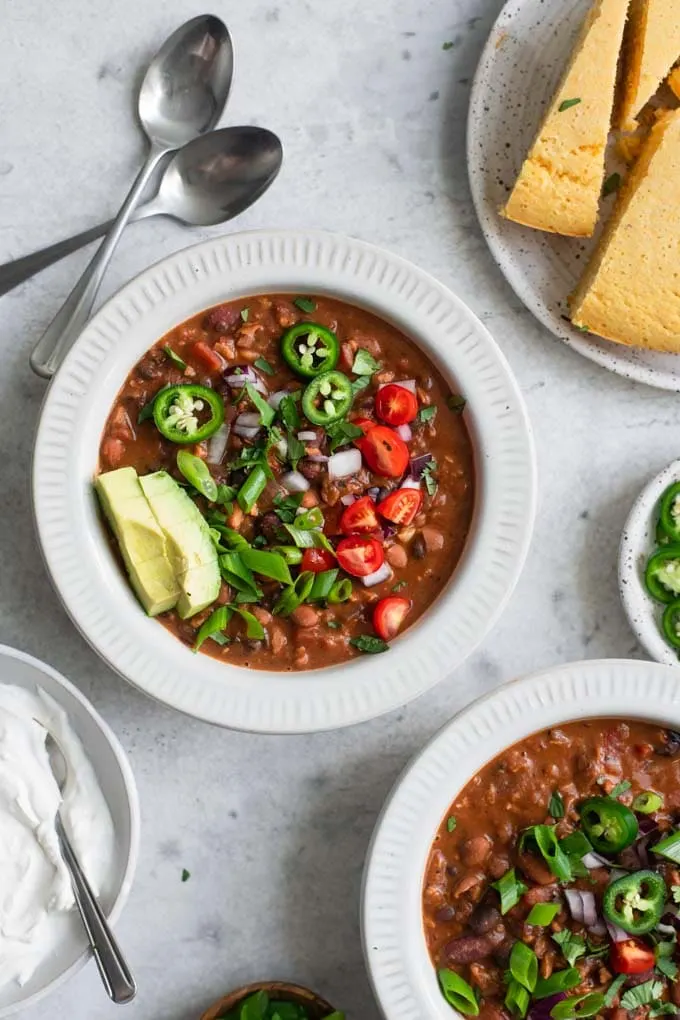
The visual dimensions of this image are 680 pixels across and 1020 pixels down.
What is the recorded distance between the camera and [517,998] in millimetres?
3416

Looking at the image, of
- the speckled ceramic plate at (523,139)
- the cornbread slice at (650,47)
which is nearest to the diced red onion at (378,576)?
the speckled ceramic plate at (523,139)

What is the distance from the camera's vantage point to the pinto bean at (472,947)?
3.43 meters

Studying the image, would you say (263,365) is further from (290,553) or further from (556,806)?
(556,806)

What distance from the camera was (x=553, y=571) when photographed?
3.85 metres

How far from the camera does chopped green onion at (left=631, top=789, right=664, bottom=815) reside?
11.4ft

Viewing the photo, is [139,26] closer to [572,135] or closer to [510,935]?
[572,135]

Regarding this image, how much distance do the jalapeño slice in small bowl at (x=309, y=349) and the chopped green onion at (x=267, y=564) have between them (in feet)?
1.92

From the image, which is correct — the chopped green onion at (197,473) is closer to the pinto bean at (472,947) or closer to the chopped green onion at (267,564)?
the chopped green onion at (267,564)

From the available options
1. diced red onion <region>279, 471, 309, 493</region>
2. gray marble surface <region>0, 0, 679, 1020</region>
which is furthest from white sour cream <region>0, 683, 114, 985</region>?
diced red onion <region>279, 471, 309, 493</region>

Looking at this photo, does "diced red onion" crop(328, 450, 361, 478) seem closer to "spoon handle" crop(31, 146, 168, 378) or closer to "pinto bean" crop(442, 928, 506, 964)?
"spoon handle" crop(31, 146, 168, 378)

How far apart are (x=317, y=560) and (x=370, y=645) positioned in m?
0.32

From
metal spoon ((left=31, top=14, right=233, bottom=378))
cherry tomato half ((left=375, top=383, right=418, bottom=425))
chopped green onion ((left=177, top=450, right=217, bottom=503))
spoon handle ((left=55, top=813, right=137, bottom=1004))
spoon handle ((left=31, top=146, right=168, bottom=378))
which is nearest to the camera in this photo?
spoon handle ((left=55, top=813, right=137, bottom=1004))

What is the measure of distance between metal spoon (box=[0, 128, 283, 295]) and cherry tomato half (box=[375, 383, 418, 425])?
0.85 metres

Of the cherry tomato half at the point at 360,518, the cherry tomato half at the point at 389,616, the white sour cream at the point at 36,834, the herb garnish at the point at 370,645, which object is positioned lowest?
the white sour cream at the point at 36,834
